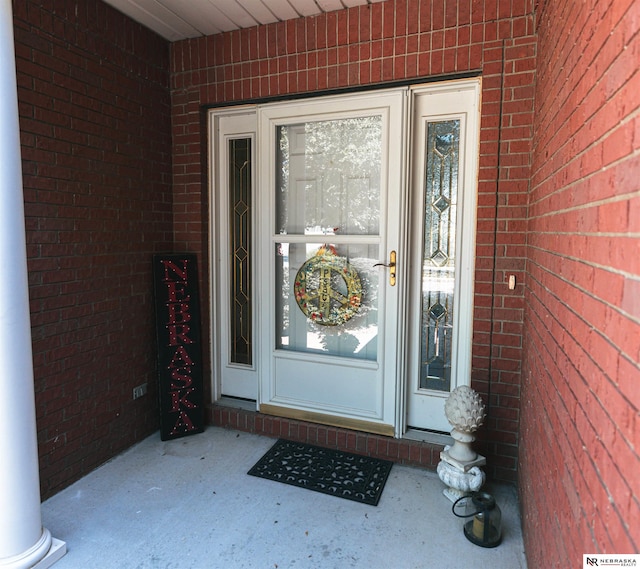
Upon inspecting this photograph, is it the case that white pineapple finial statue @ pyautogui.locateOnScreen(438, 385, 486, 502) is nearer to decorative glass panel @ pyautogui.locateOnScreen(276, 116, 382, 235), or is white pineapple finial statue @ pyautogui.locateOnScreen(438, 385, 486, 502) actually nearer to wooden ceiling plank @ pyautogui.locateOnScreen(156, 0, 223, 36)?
decorative glass panel @ pyautogui.locateOnScreen(276, 116, 382, 235)

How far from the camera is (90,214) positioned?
2758mm

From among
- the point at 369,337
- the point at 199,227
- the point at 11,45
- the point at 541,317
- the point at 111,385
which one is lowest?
the point at 111,385

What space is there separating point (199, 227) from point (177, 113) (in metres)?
0.90

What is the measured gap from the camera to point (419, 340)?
118 inches

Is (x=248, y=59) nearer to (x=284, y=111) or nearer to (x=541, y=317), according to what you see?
(x=284, y=111)

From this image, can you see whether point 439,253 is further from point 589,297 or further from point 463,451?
point 589,297

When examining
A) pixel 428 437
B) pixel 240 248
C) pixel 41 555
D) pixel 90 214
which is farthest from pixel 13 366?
pixel 428 437

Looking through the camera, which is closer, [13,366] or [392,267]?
[13,366]

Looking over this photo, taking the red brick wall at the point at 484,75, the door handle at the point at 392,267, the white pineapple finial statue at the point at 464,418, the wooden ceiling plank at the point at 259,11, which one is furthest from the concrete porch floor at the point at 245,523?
the wooden ceiling plank at the point at 259,11

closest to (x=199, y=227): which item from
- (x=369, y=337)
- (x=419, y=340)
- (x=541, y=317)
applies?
(x=369, y=337)

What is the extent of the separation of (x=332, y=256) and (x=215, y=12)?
180 centimetres

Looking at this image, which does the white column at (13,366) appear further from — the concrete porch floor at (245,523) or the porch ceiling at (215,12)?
the porch ceiling at (215,12)

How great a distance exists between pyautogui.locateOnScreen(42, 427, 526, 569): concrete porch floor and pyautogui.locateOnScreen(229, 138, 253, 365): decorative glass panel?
94cm

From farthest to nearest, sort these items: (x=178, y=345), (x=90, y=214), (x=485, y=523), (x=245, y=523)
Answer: (x=178, y=345) < (x=90, y=214) < (x=245, y=523) < (x=485, y=523)
